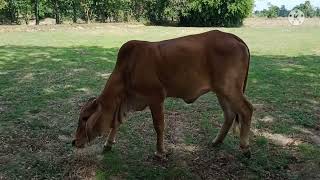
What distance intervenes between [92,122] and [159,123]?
791 millimetres

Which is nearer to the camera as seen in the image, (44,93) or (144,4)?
(44,93)

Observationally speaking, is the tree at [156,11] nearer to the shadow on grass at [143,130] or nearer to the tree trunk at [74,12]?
the tree trunk at [74,12]

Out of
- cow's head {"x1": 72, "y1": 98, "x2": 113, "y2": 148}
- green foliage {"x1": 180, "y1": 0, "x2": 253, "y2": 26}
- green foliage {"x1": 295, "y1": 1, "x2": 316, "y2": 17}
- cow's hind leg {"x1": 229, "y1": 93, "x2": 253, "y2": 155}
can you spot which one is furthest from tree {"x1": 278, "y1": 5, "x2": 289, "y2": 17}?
cow's head {"x1": 72, "y1": 98, "x2": 113, "y2": 148}

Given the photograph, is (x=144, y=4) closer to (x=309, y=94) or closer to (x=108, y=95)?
(x=309, y=94)

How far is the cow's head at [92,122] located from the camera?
4.81 meters

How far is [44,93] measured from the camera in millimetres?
8195

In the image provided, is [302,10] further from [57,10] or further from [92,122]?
[92,122]

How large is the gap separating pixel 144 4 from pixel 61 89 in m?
32.4

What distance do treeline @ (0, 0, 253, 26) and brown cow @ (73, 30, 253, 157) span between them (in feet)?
102

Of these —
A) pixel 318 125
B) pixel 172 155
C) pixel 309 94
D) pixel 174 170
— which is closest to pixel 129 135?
pixel 172 155

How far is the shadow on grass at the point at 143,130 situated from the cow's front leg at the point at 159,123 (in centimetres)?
14

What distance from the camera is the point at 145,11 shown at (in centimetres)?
4012

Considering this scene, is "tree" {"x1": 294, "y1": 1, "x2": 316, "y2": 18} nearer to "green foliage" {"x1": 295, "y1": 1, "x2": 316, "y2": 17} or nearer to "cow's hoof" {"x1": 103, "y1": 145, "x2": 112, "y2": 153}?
"green foliage" {"x1": 295, "y1": 1, "x2": 316, "y2": 17}

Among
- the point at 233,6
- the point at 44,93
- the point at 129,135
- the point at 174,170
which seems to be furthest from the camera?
the point at 233,6
